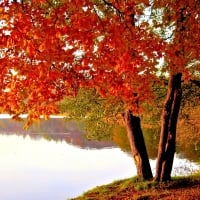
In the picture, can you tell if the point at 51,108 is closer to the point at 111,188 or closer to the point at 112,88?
the point at 112,88

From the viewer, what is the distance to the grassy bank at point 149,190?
14.4 metres

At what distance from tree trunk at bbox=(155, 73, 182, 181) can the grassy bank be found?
0.56 m

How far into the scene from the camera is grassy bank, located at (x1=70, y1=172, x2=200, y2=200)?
14430 millimetres

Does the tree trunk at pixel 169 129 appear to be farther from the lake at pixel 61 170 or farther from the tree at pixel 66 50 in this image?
the lake at pixel 61 170

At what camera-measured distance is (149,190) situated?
15.8m

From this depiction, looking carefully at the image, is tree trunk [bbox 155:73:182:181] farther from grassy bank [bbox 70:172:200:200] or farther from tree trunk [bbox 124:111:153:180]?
tree trunk [bbox 124:111:153:180]

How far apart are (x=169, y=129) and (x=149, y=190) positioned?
8.84 ft

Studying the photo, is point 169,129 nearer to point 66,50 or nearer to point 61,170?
point 66,50

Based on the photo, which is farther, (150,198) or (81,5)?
(150,198)

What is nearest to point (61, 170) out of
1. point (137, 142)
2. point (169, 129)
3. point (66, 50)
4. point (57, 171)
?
point (57, 171)

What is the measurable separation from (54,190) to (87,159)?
578 inches

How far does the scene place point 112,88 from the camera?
1030 centimetres

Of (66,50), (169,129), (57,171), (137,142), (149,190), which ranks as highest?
(66,50)

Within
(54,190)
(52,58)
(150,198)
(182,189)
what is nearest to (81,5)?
(52,58)
